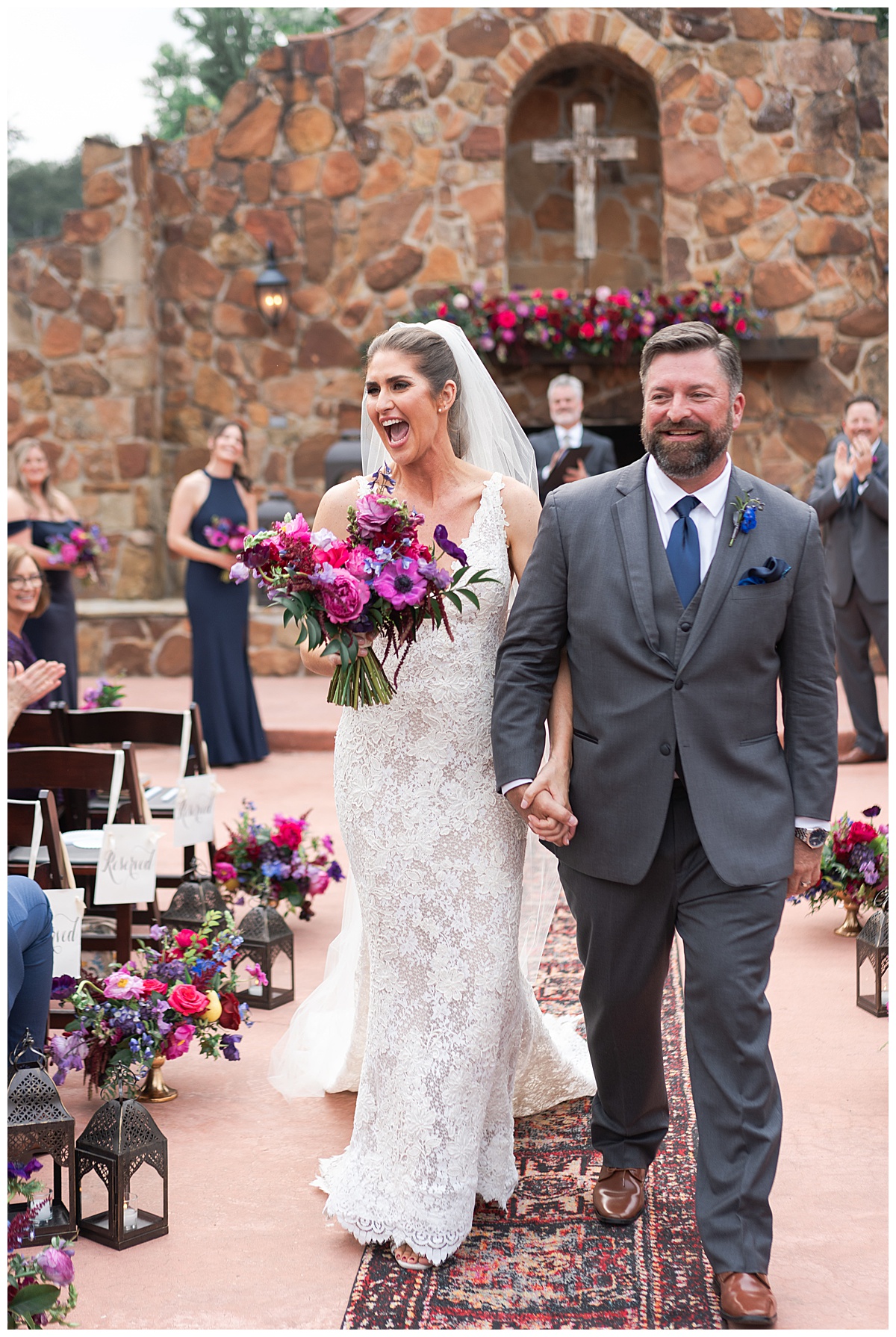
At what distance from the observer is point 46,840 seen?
3998mm

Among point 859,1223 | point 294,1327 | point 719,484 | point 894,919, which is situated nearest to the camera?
point 294,1327

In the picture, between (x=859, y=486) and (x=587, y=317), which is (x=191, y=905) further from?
(x=587, y=317)

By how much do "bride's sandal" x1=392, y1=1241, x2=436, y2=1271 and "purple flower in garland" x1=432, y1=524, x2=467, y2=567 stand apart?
1.52 metres

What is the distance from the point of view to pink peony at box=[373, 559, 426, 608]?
278 cm

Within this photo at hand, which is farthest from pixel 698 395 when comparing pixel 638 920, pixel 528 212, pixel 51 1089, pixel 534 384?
pixel 528 212

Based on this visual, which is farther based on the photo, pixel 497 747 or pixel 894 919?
pixel 894 919

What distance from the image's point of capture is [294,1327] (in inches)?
108

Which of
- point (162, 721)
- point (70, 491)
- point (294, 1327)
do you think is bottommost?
point (294, 1327)

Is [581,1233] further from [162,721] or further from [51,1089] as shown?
[162,721]

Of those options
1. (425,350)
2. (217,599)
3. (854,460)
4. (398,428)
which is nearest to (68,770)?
(398,428)

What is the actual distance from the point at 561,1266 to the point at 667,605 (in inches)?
57.6

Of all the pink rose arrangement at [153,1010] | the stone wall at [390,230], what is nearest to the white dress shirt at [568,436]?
the stone wall at [390,230]

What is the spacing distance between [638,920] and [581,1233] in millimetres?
761

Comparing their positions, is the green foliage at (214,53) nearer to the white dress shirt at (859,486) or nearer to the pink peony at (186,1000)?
the white dress shirt at (859,486)
